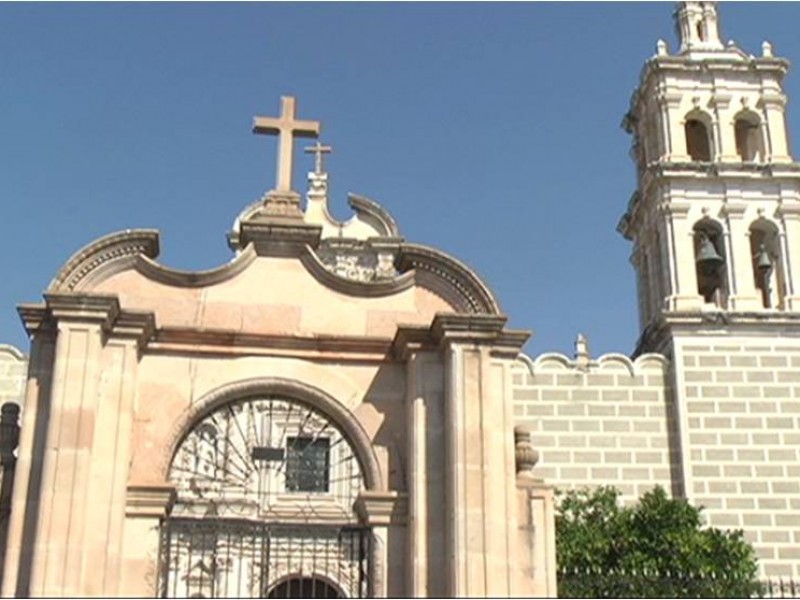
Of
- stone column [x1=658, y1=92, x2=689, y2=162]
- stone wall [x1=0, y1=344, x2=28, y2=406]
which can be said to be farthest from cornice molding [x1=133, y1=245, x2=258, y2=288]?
stone column [x1=658, y1=92, x2=689, y2=162]

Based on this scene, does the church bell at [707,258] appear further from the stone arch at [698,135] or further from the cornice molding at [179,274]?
the cornice molding at [179,274]

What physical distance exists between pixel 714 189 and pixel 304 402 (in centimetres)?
1505

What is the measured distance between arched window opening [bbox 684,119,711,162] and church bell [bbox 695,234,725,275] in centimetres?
257

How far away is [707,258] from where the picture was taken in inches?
926

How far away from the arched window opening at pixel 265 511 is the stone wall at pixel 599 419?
3925 millimetres

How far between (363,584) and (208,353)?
2561 millimetres

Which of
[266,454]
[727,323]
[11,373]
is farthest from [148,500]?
[727,323]

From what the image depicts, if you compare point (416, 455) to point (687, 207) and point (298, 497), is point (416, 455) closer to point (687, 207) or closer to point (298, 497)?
point (298, 497)

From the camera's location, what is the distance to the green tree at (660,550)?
1911cm

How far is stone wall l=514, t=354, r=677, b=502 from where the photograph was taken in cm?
2228

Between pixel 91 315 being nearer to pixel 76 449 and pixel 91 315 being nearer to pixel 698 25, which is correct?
pixel 76 449

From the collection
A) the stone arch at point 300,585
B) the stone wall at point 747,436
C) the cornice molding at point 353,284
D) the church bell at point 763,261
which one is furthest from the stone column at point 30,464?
the church bell at point 763,261

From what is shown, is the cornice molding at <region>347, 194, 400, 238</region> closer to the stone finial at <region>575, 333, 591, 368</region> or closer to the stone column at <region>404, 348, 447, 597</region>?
the stone finial at <region>575, 333, 591, 368</region>

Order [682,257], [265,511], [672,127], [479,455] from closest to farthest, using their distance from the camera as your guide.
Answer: [479,455] < [265,511] < [682,257] < [672,127]
